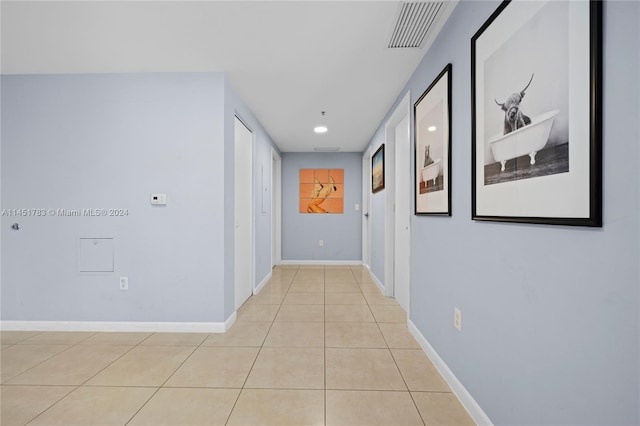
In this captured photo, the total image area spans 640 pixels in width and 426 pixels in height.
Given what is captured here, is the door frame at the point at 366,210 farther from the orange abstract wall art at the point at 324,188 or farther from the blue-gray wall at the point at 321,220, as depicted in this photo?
the orange abstract wall art at the point at 324,188

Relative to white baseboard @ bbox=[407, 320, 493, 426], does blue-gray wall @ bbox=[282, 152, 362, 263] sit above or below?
above

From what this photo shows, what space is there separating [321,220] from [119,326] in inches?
153

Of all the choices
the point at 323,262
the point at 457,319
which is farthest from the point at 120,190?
the point at 323,262

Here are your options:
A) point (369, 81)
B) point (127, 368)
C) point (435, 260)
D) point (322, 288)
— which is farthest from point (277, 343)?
point (369, 81)

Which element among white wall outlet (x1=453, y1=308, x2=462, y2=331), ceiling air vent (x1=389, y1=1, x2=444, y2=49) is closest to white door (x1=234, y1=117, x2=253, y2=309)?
ceiling air vent (x1=389, y1=1, x2=444, y2=49)

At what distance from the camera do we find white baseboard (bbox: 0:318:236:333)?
2602 mm

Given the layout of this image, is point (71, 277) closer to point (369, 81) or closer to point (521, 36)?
point (369, 81)

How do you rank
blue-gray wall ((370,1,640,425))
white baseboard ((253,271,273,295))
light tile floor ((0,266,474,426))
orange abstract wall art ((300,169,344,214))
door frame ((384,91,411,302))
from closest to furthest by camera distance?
blue-gray wall ((370,1,640,425)), light tile floor ((0,266,474,426)), door frame ((384,91,411,302)), white baseboard ((253,271,273,295)), orange abstract wall art ((300,169,344,214))

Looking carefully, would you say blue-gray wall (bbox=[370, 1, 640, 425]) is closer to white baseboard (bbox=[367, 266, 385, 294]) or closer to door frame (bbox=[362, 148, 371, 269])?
white baseboard (bbox=[367, 266, 385, 294])

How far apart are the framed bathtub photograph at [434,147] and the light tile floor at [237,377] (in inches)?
45.0

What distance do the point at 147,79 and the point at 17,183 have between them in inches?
62.6

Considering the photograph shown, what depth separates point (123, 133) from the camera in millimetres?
2643

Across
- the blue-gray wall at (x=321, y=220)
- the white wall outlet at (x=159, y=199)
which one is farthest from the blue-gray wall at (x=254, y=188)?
the blue-gray wall at (x=321, y=220)

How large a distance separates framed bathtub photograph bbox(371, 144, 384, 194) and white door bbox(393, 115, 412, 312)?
44cm
